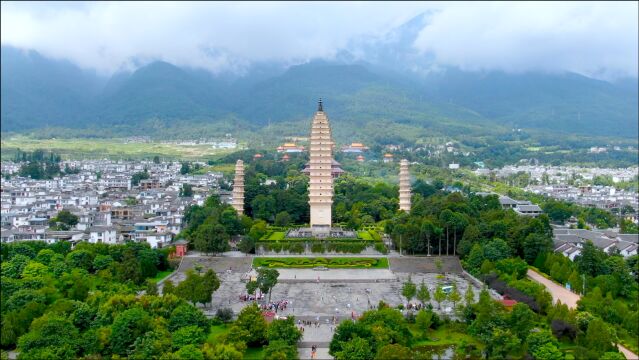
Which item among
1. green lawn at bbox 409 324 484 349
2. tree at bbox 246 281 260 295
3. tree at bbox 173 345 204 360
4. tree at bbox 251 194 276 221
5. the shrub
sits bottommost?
green lawn at bbox 409 324 484 349

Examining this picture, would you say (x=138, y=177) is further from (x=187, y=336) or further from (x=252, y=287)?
(x=187, y=336)

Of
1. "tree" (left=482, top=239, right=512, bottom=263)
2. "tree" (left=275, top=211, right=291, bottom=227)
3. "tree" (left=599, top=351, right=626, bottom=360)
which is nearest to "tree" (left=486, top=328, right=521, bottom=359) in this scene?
"tree" (left=599, top=351, right=626, bottom=360)

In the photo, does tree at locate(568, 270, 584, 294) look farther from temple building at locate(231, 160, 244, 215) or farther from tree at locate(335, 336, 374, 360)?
temple building at locate(231, 160, 244, 215)

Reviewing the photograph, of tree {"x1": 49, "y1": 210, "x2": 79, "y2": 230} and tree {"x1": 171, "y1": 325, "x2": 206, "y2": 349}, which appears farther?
tree {"x1": 49, "y1": 210, "x2": 79, "y2": 230}

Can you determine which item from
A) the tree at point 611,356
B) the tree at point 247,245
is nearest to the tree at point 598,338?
the tree at point 611,356

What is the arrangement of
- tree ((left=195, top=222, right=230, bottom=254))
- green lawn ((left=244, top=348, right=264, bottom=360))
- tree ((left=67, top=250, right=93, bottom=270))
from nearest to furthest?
green lawn ((left=244, top=348, right=264, bottom=360)) → tree ((left=67, top=250, right=93, bottom=270)) → tree ((left=195, top=222, right=230, bottom=254))

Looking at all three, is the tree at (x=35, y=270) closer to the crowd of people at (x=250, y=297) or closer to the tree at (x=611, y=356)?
the crowd of people at (x=250, y=297)
